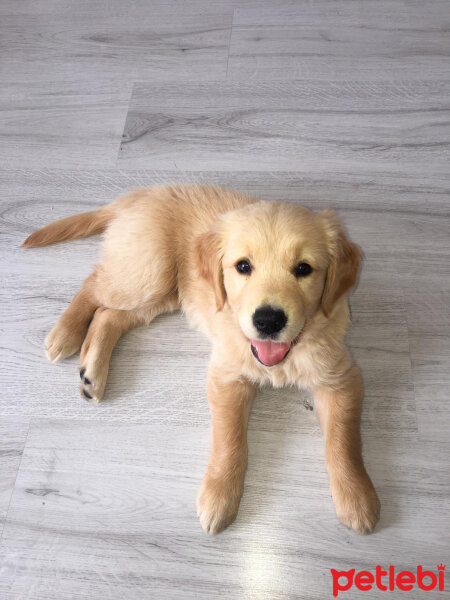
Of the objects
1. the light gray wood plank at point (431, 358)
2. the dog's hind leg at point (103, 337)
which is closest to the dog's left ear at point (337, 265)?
the light gray wood plank at point (431, 358)

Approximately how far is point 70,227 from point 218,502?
1.08 m

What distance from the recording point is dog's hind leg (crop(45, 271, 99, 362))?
169cm

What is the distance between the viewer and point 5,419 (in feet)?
5.34

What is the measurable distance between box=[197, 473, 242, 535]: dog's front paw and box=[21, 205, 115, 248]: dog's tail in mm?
979

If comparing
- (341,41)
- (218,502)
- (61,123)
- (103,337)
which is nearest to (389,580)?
(218,502)

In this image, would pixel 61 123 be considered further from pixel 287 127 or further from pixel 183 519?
pixel 183 519

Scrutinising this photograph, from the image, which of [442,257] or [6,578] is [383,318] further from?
[6,578]

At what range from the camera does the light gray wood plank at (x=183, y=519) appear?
1354 mm

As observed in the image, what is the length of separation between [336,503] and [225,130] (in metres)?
1.63

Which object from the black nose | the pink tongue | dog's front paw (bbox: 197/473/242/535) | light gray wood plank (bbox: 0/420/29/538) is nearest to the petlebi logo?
dog's front paw (bbox: 197/473/242/535)

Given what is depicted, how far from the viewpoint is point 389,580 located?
133cm

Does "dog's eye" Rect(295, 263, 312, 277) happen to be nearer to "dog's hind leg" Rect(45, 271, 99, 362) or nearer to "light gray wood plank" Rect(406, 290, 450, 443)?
"light gray wood plank" Rect(406, 290, 450, 443)

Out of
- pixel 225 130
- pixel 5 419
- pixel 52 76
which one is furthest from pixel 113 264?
pixel 52 76

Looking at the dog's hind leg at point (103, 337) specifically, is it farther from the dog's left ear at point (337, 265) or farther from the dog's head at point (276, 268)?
the dog's left ear at point (337, 265)
